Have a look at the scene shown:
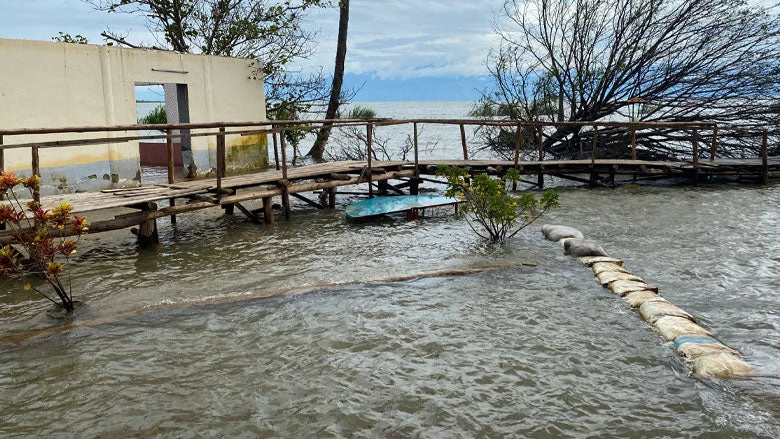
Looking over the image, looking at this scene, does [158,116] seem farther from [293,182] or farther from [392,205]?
[392,205]

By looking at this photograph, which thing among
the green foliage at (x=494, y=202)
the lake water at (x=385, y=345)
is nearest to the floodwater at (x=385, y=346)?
the lake water at (x=385, y=345)

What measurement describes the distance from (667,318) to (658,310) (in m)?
0.20

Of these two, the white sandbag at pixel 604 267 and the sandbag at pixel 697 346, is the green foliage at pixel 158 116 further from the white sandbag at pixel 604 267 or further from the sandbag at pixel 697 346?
the sandbag at pixel 697 346

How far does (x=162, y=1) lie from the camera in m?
15.9

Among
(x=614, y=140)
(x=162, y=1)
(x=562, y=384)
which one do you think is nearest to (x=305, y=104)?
(x=162, y=1)

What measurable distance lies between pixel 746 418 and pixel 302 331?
3.20 m

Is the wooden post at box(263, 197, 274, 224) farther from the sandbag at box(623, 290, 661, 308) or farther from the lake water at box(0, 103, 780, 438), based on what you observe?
the sandbag at box(623, 290, 661, 308)

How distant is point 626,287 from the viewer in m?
6.14

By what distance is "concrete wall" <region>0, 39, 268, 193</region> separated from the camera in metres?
10.5

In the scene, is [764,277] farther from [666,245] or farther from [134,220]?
[134,220]

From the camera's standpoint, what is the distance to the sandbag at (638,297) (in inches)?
227

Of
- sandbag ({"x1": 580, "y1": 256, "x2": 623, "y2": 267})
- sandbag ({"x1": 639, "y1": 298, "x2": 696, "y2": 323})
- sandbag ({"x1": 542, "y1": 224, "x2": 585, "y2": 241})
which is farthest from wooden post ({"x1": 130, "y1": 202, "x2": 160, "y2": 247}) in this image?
sandbag ({"x1": 639, "y1": 298, "x2": 696, "y2": 323})

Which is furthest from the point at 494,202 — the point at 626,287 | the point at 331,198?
the point at 331,198

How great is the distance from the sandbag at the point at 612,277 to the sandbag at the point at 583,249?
0.86m
